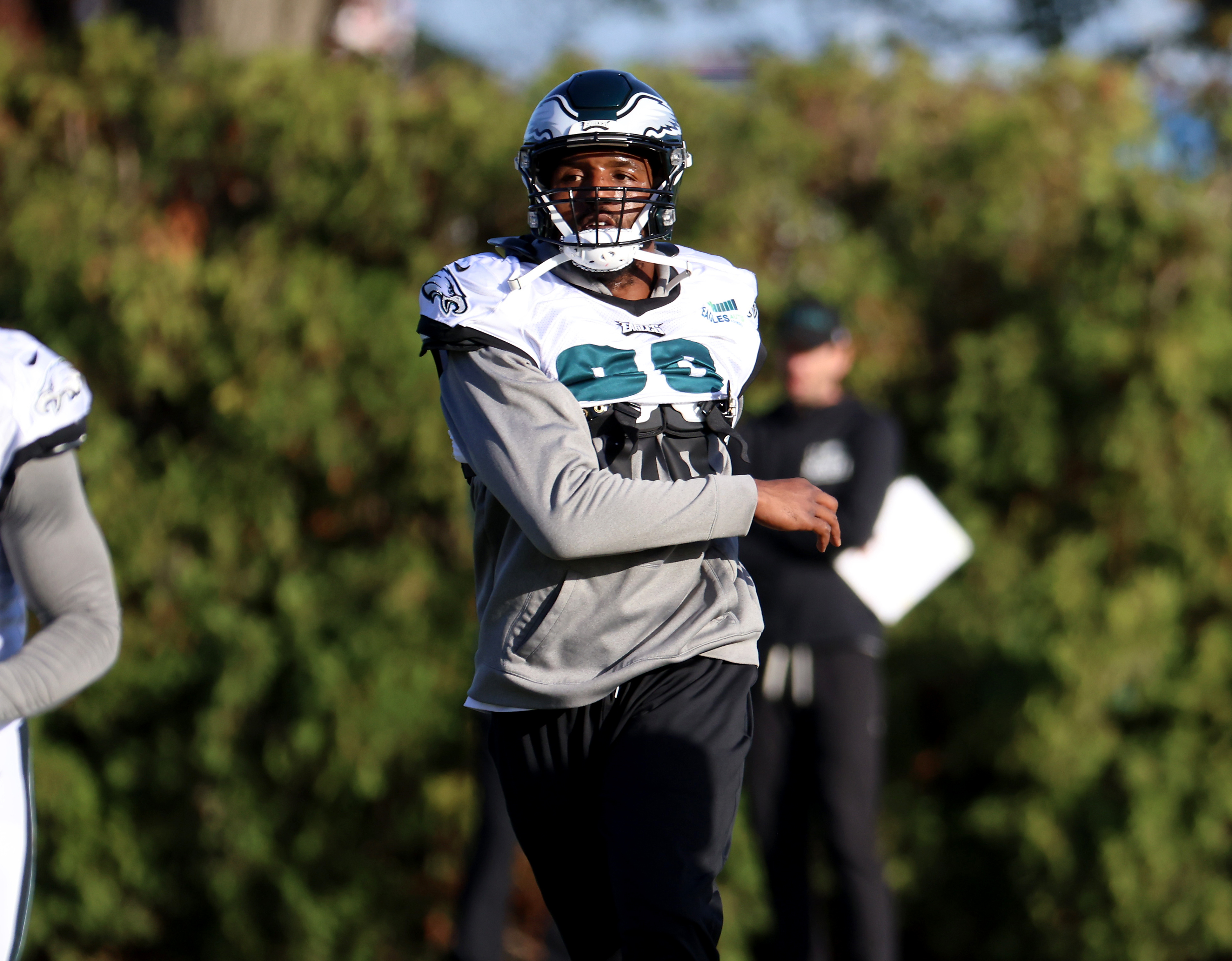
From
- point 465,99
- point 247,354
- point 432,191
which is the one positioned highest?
point 465,99

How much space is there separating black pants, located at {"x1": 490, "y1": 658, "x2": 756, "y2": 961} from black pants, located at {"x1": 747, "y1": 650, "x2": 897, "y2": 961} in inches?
63.9

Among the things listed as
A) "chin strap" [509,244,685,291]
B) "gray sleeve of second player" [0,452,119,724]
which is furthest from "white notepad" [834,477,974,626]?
"gray sleeve of second player" [0,452,119,724]

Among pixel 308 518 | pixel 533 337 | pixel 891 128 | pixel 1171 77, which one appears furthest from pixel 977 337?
pixel 533 337

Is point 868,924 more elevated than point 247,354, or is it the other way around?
point 247,354

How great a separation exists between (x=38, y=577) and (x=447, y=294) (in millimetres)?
878

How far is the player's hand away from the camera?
7.50ft

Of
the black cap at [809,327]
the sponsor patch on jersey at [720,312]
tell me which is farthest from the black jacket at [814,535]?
the sponsor patch on jersey at [720,312]

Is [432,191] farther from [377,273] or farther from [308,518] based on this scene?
[308,518]

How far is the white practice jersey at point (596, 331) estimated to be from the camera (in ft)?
7.46

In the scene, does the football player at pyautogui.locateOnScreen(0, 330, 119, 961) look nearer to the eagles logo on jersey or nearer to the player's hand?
the eagles logo on jersey

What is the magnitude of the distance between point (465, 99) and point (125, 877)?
3.15m

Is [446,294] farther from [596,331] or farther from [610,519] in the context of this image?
[610,519]

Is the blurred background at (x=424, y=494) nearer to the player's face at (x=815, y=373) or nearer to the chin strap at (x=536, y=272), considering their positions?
the player's face at (x=815, y=373)

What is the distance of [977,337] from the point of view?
5.22 meters
